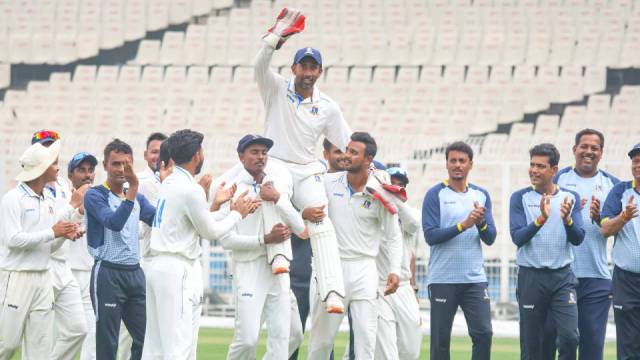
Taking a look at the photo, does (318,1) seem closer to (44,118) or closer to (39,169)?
(44,118)

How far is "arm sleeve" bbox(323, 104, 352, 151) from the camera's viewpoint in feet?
34.3

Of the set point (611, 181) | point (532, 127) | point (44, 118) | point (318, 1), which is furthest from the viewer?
point (318, 1)

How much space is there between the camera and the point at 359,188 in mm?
10531

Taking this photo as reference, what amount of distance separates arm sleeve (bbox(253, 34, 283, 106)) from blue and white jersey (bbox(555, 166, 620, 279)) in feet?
10.3

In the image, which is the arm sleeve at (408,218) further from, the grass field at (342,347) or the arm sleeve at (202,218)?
the grass field at (342,347)

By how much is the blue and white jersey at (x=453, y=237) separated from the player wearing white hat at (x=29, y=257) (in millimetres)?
3338

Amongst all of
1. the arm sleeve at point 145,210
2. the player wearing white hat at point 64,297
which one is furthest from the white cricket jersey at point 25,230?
the arm sleeve at point 145,210

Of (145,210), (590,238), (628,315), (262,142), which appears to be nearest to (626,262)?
(628,315)

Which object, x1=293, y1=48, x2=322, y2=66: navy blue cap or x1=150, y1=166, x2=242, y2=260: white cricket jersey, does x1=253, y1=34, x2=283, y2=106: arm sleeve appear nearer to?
x1=293, y1=48, x2=322, y2=66: navy blue cap

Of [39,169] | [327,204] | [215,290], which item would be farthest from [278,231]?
[215,290]

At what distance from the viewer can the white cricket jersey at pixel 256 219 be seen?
9.77 m

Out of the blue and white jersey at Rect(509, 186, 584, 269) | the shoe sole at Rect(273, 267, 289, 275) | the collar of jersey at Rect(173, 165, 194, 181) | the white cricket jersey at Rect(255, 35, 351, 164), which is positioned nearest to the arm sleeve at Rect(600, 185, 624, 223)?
the blue and white jersey at Rect(509, 186, 584, 269)

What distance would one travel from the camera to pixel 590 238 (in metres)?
11.2

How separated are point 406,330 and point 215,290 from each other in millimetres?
8651
